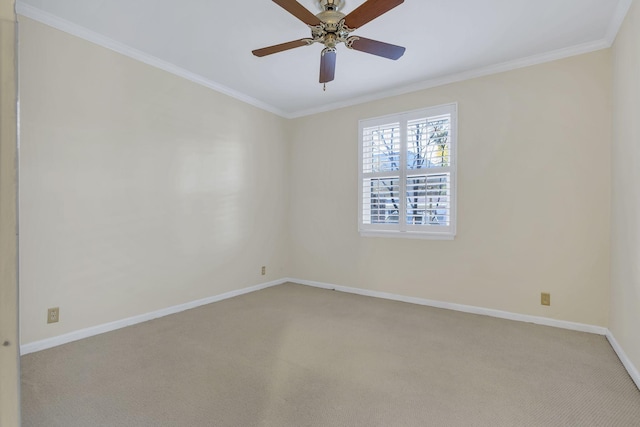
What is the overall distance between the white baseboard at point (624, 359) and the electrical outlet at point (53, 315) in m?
4.01

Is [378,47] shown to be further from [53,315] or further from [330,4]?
[53,315]

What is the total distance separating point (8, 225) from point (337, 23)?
221 centimetres

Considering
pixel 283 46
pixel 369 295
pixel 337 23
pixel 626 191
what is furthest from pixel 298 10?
pixel 369 295

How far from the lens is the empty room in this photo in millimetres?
1925

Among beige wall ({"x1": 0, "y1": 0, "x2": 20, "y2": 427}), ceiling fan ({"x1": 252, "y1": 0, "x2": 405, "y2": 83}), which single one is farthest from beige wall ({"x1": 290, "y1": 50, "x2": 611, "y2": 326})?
beige wall ({"x1": 0, "y1": 0, "x2": 20, "y2": 427})

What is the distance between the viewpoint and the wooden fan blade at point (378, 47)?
2.24 metres

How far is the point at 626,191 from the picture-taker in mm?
2250

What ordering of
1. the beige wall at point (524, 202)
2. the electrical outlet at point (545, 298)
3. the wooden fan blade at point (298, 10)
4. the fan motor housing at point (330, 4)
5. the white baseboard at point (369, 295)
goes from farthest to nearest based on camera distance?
the electrical outlet at point (545, 298), the beige wall at point (524, 202), the white baseboard at point (369, 295), the fan motor housing at point (330, 4), the wooden fan blade at point (298, 10)

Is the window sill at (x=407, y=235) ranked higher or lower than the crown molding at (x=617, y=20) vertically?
lower

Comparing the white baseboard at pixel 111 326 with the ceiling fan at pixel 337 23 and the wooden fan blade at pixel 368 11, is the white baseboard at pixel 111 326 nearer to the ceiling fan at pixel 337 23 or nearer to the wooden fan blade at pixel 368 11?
the ceiling fan at pixel 337 23

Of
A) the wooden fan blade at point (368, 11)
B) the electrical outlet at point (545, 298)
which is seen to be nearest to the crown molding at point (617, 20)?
the wooden fan blade at point (368, 11)

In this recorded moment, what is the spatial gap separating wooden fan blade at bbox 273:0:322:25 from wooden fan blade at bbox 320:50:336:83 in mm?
337

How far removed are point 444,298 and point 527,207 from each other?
4.11 ft

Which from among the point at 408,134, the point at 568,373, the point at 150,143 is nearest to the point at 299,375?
the point at 568,373
